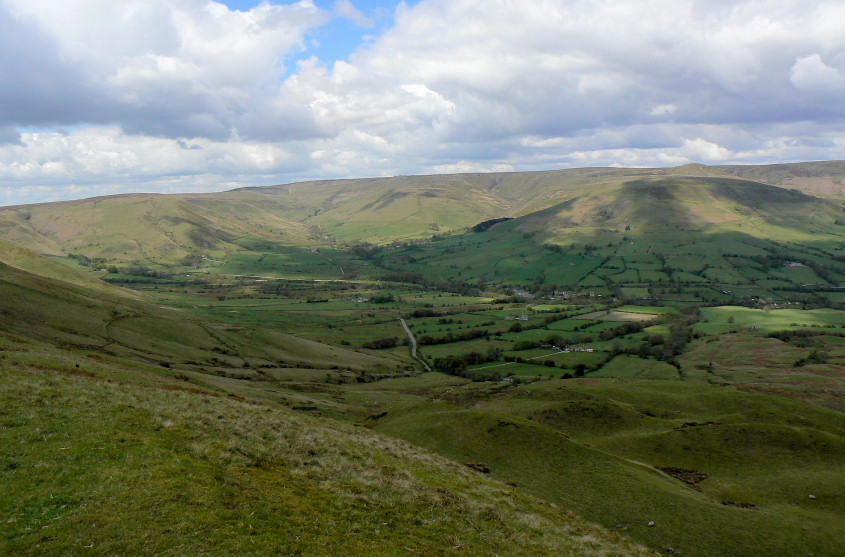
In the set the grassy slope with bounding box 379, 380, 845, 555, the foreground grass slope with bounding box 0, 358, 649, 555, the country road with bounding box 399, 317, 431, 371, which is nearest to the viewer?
the foreground grass slope with bounding box 0, 358, 649, 555

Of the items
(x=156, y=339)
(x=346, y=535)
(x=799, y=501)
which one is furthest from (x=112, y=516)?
(x=156, y=339)

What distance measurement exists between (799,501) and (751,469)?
21.8 ft

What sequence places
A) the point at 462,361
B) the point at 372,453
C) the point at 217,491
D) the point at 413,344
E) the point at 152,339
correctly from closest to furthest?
the point at 217,491 → the point at 372,453 → the point at 152,339 → the point at 462,361 → the point at 413,344

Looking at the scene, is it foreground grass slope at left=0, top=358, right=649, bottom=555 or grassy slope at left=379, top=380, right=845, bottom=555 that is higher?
foreground grass slope at left=0, top=358, right=649, bottom=555

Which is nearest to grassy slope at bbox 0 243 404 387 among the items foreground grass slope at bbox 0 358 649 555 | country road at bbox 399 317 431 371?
country road at bbox 399 317 431 371

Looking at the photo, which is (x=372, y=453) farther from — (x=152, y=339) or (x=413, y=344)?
(x=413, y=344)

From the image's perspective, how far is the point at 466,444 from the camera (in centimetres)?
4925

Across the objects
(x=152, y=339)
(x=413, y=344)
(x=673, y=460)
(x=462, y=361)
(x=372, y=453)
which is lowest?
(x=413, y=344)

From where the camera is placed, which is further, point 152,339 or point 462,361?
point 462,361

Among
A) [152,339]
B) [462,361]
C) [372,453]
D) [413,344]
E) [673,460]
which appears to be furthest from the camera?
[413,344]

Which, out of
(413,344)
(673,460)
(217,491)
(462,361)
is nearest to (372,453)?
(217,491)

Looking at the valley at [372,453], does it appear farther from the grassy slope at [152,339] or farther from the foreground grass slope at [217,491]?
the grassy slope at [152,339]

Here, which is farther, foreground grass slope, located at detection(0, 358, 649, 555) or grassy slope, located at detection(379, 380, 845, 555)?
grassy slope, located at detection(379, 380, 845, 555)

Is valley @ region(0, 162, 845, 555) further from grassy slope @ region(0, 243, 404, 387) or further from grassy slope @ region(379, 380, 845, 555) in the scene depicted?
grassy slope @ region(0, 243, 404, 387)
